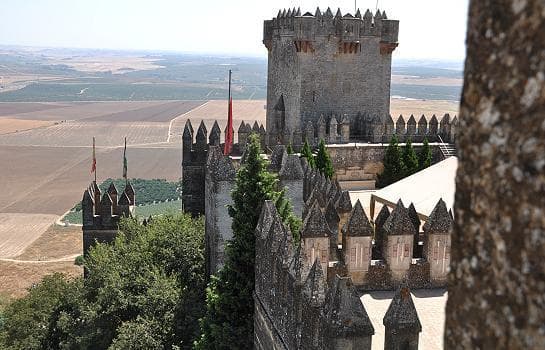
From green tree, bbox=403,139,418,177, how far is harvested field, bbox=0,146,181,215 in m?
42.7

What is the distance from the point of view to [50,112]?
152m

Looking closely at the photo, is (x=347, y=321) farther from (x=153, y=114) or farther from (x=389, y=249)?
(x=153, y=114)

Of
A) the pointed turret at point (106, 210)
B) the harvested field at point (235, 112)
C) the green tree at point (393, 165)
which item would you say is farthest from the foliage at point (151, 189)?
the harvested field at point (235, 112)

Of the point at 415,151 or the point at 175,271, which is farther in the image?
the point at 415,151

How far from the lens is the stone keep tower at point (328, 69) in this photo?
86.7 ft

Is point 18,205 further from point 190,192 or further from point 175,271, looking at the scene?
point 175,271

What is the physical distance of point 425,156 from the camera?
1024 inches

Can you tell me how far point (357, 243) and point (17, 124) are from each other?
12502cm

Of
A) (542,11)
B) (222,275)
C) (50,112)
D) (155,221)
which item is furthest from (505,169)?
(50,112)

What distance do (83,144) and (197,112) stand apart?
4766cm

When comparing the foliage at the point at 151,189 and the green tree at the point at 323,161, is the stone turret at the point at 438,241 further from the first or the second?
the foliage at the point at 151,189

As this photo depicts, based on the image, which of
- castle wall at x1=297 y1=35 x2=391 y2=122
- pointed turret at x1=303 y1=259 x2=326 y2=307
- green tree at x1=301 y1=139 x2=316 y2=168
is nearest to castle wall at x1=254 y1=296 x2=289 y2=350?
pointed turret at x1=303 y1=259 x2=326 y2=307

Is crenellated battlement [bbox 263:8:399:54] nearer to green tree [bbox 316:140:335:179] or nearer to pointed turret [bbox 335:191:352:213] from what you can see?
green tree [bbox 316:140:335:179]

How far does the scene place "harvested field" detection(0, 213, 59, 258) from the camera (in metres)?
48.6
